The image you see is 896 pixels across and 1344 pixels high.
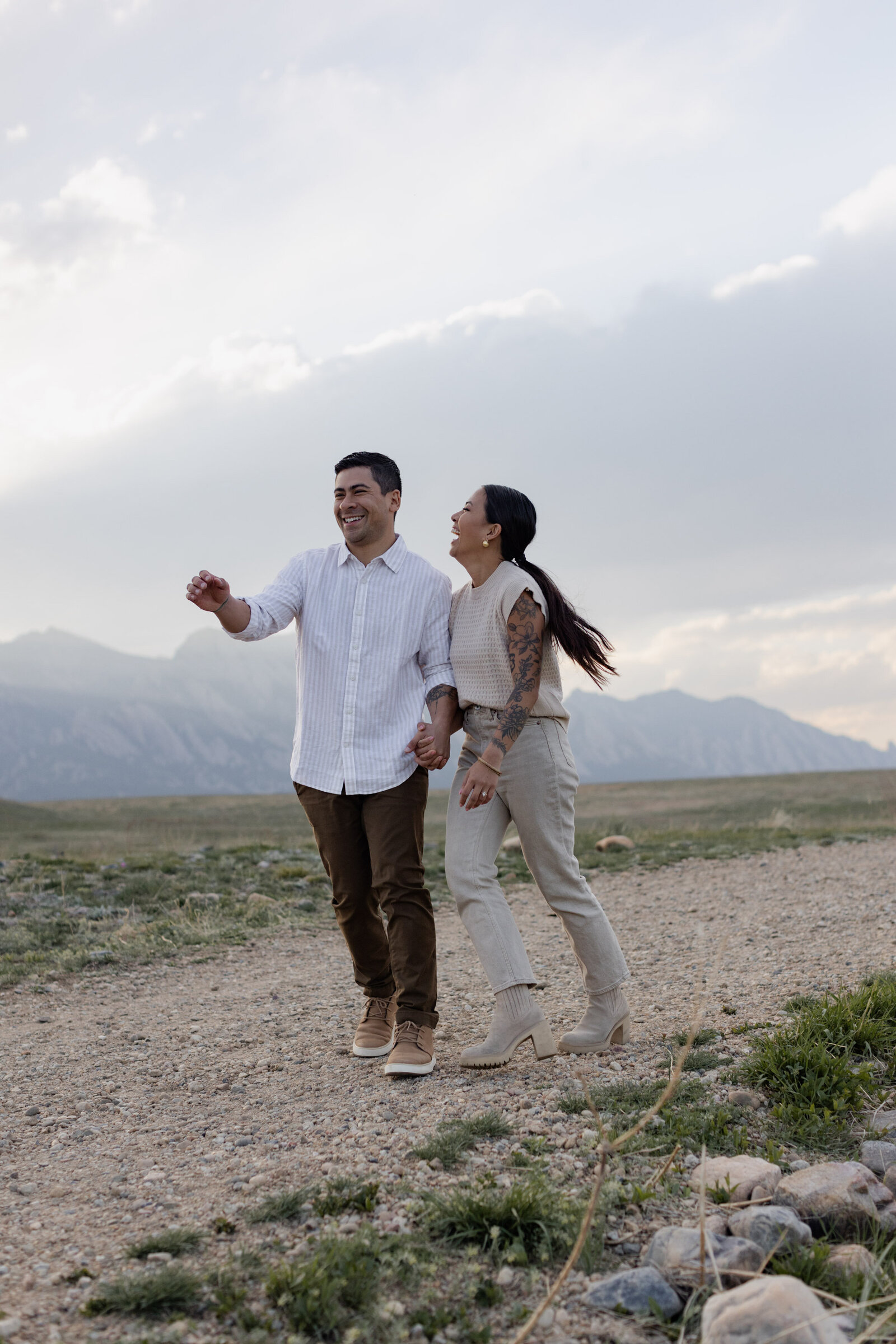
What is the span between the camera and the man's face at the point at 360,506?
4.91m

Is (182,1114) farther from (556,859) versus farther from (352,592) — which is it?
(352,592)

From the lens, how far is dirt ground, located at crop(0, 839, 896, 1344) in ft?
11.1

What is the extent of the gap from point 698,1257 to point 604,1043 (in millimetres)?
1983

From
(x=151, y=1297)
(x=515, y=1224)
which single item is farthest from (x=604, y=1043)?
(x=151, y=1297)

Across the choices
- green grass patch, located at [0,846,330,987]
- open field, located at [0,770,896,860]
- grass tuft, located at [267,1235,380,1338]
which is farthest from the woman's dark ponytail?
open field, located at [0,770,896,860]

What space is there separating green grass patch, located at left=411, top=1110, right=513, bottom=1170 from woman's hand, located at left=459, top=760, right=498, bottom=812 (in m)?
1.29

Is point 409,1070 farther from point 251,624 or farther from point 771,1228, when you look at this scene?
point 251,624

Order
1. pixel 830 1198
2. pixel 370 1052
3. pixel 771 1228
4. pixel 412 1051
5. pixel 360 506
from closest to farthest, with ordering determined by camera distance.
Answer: pixel 771 1228
pixel 830 1198
pixel 412 1051
pixel 360 506
pixel 370 1052

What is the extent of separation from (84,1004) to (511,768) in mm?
4520

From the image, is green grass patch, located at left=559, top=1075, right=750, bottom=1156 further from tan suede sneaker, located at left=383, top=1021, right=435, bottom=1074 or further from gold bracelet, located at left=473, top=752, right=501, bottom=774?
gold bracelet, located at left=473, top=752, right=501, bottom=774

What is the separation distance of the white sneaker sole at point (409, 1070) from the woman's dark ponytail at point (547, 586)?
2.00 metres

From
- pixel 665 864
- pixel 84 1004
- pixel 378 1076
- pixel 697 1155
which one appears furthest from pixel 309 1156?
pixel 665 864

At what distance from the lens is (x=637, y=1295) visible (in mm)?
2750

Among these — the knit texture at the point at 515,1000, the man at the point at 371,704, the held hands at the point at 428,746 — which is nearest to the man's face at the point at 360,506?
the man at the point at 371,704
